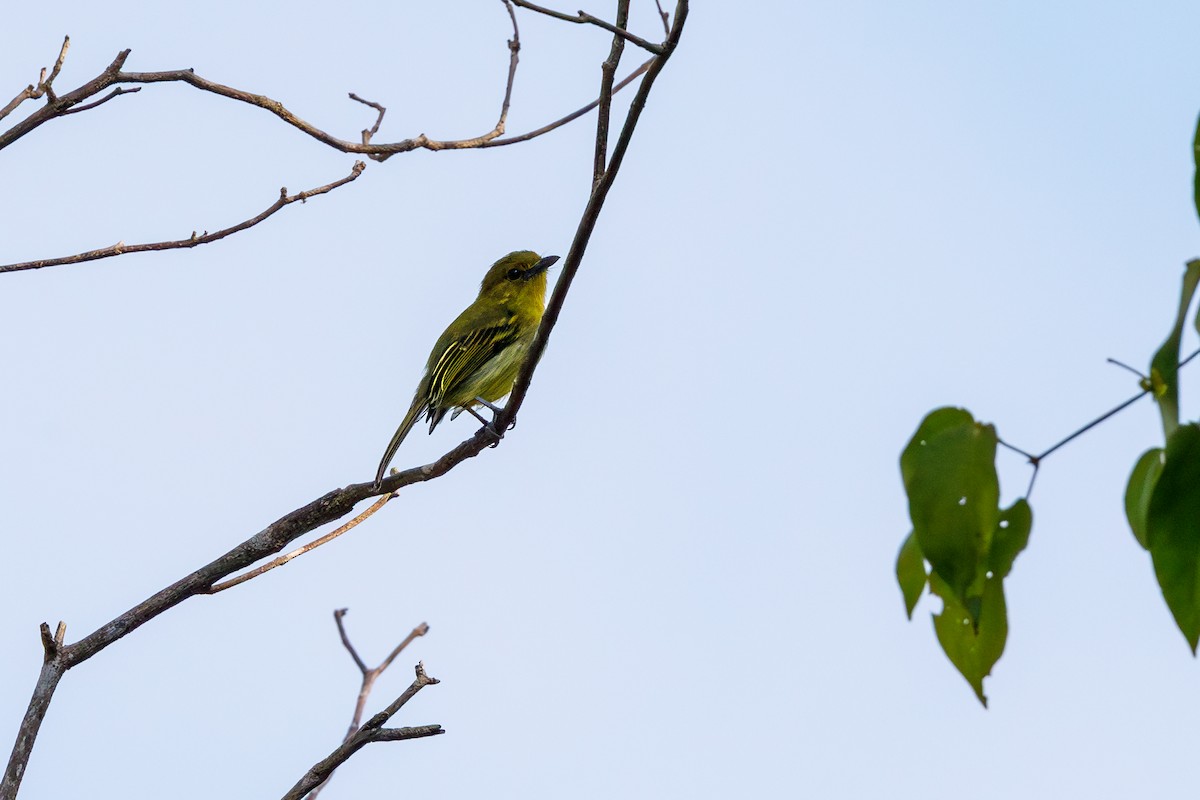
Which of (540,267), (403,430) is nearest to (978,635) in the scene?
(403,430)

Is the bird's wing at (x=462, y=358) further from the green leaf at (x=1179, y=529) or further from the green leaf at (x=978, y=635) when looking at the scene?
the green leaf at (x=1179, y=529)

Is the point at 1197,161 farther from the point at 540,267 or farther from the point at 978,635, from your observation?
the point at 540,267

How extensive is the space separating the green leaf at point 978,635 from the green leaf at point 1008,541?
42 mm

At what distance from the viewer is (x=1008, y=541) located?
7.38 feet

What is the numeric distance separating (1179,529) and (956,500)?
0.33 m

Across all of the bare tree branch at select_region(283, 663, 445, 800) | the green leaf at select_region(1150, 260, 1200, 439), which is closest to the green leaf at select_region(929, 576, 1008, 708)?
the green leaf at select_region(1150, 260, 1200, 439)

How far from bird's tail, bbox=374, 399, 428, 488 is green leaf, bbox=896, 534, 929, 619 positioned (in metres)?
4.14

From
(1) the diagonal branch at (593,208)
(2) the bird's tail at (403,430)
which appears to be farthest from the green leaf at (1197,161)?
(2) the bird's tail at (403,430)

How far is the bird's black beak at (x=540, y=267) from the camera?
346 inches

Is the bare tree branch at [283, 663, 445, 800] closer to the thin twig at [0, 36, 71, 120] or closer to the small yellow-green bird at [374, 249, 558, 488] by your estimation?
the thin twig at [0, 36, 71, 120]

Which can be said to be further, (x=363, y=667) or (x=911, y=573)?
(x=363, y=667)

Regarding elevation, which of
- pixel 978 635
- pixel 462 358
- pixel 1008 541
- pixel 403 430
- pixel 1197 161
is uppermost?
pixel 462 358

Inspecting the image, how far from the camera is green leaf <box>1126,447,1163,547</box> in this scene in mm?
2133

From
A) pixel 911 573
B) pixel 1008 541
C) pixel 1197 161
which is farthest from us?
pixel 911 573
